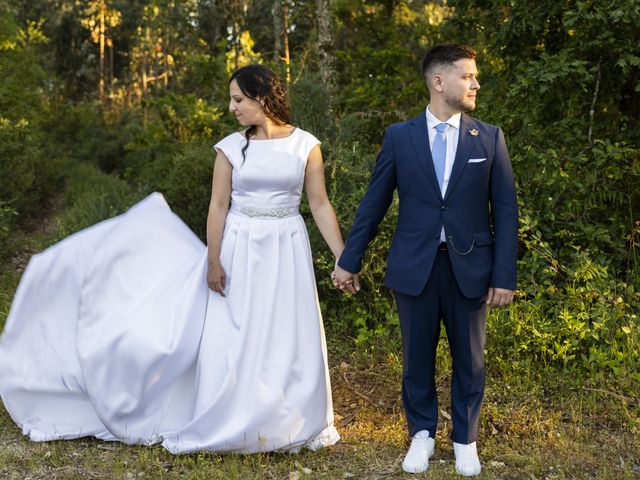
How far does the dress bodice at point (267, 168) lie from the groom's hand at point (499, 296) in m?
1.26

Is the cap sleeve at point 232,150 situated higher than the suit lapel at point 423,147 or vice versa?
the suit lapel at point 423,147

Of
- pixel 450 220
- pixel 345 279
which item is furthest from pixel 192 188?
pixel 450 220

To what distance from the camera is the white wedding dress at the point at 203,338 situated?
13.2 feet

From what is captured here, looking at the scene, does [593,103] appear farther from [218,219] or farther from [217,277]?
[217,277]

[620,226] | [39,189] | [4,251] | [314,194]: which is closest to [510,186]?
[314,194]

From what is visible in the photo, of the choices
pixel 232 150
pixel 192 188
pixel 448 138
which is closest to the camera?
pixel 448 138

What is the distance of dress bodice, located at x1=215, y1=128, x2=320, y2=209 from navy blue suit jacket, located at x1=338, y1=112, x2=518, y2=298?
0.63 m

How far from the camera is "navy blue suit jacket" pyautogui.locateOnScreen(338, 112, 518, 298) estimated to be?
3535 mm

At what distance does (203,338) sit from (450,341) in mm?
1366

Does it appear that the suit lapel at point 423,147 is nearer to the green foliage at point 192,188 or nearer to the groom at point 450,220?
the groom at point 450,220

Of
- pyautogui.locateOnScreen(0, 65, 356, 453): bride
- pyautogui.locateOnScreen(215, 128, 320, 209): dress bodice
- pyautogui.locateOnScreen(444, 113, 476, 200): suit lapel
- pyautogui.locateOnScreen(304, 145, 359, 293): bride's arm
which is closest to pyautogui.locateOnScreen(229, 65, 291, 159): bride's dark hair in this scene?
pyautogui.locateOnScreen(0, 65, 356, 453): bride

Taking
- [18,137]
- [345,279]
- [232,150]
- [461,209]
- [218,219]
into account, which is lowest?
[18,137]

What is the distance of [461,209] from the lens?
11.6ft

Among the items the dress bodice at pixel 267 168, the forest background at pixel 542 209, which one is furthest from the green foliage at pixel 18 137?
the dress bodice at pixel 267 168
